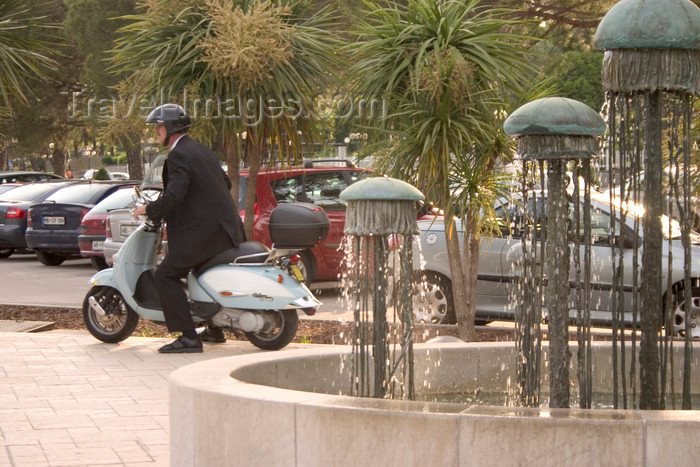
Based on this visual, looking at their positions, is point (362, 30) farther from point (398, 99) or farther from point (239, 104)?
point (239, 104)

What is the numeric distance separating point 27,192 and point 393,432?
18371 mm

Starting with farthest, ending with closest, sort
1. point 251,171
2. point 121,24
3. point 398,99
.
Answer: point 121,24 < point 251,171 < point 398,99

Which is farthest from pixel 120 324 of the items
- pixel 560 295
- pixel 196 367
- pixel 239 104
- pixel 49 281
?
pixel 49 281

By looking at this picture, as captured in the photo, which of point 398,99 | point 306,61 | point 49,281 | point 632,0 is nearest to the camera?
point 632,0

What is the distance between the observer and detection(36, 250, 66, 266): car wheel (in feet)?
65.1

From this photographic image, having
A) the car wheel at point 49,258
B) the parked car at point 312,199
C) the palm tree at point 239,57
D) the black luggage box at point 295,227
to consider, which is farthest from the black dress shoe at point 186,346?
the car wheel at point 49,258

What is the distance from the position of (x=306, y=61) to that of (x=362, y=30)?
Answer: 188 centimetres

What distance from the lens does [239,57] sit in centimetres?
1050

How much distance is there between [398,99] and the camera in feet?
30.7

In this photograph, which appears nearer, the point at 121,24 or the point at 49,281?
the point at 49,281

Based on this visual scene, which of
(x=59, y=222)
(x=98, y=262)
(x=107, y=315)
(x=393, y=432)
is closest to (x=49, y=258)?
(x=59, y=222)

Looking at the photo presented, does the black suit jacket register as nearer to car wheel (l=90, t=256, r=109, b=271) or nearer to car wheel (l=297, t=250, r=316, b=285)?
car wheel (l=297, t=250, r=316, b=285)

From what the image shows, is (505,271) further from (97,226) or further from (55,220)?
(55,220)

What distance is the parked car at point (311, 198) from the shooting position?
47.5 ft
